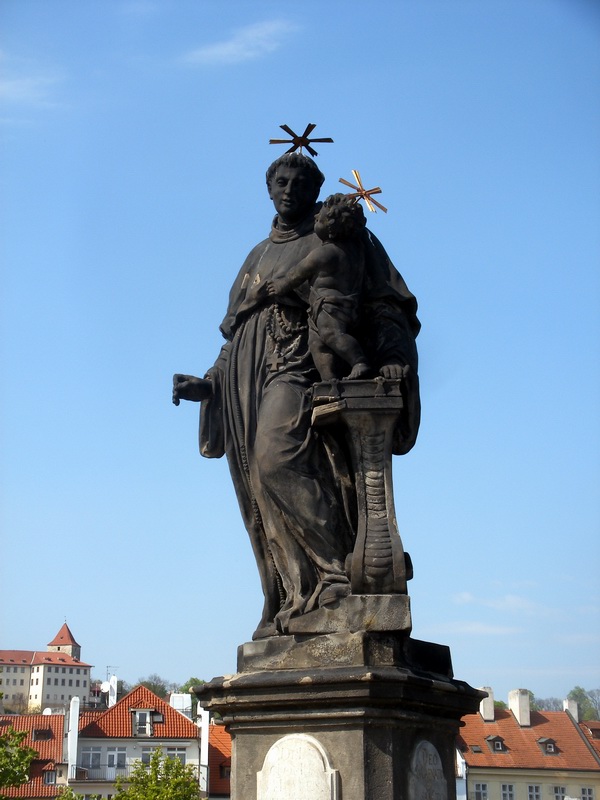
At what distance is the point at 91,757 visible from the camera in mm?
49219

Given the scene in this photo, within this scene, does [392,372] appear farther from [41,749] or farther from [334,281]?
[41,749]

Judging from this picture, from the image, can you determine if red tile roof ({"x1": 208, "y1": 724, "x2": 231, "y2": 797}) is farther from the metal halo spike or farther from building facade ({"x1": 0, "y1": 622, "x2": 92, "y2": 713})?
building facade ({"x1": 0, "y1": 622, "x2": 92, "y2": 713})

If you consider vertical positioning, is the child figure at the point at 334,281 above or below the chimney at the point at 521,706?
below

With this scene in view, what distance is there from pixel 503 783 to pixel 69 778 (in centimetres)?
1804

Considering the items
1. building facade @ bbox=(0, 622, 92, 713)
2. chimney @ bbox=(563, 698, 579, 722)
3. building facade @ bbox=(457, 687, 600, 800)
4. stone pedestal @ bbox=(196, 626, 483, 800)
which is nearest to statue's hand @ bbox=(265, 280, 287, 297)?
stone pedestal @ bbox=(196, 626, 483, 800)

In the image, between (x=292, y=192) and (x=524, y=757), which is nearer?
(x=292, y=192)

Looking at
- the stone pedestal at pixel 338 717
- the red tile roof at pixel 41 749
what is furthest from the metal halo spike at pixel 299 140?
the red tile roof at pixel 41 749

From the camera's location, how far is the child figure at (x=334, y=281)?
20.7 feet

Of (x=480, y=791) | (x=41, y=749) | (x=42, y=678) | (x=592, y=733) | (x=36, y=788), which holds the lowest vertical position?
(x=480, y=791)

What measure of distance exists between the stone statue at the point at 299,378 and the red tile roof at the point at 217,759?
39.8 m

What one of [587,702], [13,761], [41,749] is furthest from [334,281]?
[587,702]

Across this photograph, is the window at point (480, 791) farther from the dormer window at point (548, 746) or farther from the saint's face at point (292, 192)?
the saint's face at point (292, 192)

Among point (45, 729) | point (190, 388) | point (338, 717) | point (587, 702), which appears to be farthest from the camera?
point (587, 702)

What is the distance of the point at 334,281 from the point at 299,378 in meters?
0.58
